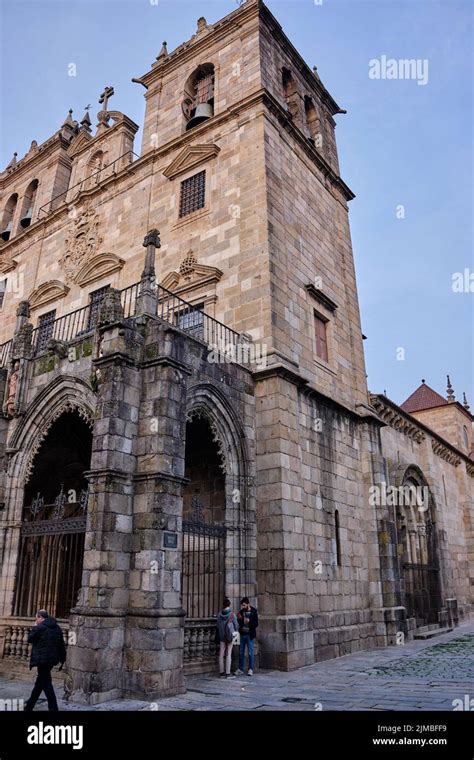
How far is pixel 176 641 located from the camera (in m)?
8.55

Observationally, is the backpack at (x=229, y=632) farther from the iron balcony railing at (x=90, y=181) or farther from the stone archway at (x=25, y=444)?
the iron balcony railing at (x=90, y=181)

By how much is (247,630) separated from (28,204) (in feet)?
68.8

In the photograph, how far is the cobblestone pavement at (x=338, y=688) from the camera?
24.8 feet

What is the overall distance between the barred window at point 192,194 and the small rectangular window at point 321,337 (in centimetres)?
473

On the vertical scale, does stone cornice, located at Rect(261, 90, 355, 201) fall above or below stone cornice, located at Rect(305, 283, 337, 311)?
above

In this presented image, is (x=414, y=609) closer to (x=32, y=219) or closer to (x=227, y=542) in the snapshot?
(x=227, y=542)

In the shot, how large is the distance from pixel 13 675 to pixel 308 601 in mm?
5994

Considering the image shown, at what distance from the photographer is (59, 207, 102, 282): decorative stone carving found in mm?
19047

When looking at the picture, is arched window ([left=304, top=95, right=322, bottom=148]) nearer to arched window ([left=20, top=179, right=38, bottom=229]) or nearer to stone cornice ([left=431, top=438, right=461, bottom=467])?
arched window ([left=20, top=179, right=38, bottom=229])

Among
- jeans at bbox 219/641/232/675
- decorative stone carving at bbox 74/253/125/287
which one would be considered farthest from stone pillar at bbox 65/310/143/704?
decorative stone carving at bbox 74/253/125/287

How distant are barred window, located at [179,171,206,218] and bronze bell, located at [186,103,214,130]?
2.25 meters

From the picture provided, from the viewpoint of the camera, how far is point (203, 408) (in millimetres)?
11156

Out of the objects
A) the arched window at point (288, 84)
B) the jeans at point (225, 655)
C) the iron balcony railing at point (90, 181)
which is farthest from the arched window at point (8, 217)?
the jeans at point (225, 655)

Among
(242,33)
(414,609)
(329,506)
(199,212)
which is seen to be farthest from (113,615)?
(242,33)
